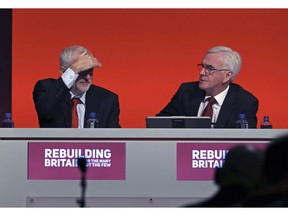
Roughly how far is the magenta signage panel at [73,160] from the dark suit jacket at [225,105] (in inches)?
38.7

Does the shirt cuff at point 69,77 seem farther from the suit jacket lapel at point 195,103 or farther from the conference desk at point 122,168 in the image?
the suit jacket lapel at point 195,103

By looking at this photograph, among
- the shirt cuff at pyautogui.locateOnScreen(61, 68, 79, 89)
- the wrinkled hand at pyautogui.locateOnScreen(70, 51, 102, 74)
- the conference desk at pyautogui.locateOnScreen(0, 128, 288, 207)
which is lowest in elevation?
the conference desk at pyautogui.locateOnScreen(0, 128, 288, 207)

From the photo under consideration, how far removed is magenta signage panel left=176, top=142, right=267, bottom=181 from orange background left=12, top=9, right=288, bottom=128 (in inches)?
105

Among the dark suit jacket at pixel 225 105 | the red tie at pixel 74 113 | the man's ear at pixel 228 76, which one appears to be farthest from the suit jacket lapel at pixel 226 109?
the red tie at pixel 74 113

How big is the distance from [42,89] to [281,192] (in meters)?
4.33

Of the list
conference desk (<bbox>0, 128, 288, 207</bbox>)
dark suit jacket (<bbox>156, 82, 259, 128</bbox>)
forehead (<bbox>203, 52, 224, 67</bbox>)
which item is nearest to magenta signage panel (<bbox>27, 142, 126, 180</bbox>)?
conference desk (<bbox>0, 128, 288, 207</bbox>)

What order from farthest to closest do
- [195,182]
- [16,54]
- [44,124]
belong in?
[16,54]
[44,124]
[195,182]

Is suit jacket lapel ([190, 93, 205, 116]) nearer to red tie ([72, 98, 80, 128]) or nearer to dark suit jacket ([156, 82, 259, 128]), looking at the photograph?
dark suit jacket ([156, 82, 259, 128])

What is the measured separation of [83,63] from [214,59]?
1.05m

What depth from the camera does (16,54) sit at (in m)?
7.05

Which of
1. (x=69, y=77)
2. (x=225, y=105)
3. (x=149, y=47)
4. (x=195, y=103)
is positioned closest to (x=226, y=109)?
(x=225, y=105)

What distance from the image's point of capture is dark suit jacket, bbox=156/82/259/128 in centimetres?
509

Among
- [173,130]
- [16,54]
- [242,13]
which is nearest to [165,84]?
[242,13]

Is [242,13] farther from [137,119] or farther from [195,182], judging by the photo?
[195,182]
